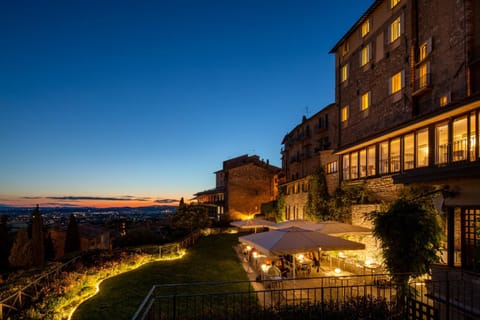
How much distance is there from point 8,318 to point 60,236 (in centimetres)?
4856

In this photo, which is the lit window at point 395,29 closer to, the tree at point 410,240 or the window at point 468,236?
the tree at point 410,240

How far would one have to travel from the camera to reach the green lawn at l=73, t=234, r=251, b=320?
1041 cm

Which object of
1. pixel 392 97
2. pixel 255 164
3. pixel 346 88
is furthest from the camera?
pixel 255 164

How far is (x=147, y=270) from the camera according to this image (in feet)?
55.1

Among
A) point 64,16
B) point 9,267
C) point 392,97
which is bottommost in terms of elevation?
point 9,267

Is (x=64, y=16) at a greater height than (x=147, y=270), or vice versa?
(x=64, y=16)

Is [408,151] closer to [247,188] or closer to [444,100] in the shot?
[444,100]

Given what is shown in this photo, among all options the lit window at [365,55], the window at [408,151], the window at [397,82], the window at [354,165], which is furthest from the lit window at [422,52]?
the window at [354,165]

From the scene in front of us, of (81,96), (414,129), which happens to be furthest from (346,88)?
(81,96)

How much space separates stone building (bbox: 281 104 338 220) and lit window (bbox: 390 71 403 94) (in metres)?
5.64

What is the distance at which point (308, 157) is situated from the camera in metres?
40.6

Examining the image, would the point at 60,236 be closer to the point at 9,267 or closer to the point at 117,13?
the point at 9,267

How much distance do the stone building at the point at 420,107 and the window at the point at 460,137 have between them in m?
0.04

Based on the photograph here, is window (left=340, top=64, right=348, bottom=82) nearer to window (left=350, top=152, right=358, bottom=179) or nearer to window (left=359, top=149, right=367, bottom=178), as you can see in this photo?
window (left=350, top=152, right=358, bottom=179)
